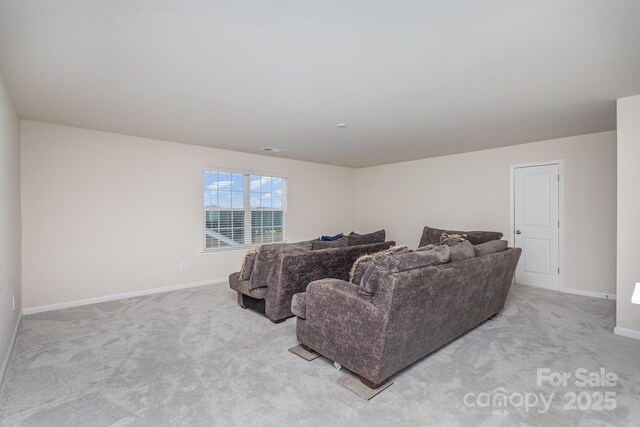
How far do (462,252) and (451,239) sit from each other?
226cm

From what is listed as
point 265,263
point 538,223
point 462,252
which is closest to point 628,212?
point 462,252

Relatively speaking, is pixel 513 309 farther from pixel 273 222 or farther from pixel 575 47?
pixel 273 222

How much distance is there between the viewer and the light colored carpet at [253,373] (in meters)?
1.85

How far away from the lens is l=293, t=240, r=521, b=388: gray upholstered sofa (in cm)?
201

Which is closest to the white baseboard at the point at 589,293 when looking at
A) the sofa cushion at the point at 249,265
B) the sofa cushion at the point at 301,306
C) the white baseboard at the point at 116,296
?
the sofa cushion at the point at 301,306

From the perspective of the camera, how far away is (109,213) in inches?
163

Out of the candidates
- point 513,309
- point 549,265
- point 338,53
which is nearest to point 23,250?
point 338,53

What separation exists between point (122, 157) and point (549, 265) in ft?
21.1

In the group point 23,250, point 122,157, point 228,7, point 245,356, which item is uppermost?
point 228,7

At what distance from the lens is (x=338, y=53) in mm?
2029

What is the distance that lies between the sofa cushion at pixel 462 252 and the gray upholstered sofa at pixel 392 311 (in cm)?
3

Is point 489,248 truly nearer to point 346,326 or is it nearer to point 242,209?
point 346,326

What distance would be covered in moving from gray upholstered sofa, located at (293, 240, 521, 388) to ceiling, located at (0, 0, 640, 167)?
1.39 m

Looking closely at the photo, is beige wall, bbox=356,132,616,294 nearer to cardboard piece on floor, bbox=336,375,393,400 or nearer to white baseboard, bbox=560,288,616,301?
white baseboard, bbox=560,288,616,301
